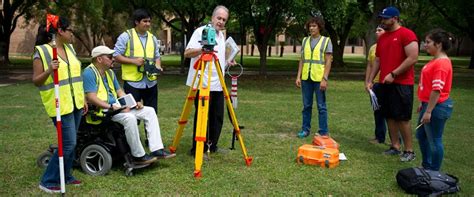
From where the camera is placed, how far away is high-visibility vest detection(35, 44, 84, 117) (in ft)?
14.1

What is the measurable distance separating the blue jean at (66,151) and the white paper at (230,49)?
216 cm

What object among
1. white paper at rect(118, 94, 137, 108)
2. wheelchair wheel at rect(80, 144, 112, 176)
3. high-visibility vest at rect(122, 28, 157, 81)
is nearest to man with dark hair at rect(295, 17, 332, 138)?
high-visibility vest at rect(122, 28, 157, 81)

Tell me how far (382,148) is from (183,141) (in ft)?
9.94

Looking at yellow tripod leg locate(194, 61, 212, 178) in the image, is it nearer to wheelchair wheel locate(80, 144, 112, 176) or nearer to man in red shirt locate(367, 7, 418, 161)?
wheelchair wheel locate(80, 144, 112, 176)

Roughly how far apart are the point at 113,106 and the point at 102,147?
490 mm

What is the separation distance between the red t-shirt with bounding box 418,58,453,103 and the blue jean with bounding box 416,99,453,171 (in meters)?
0.11

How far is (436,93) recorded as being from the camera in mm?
4750

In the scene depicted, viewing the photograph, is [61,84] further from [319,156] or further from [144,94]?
[319,156]

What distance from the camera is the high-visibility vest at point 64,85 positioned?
431 cm

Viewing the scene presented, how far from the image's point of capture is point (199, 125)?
5.35 m

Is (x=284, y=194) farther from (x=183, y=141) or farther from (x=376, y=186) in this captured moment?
(x=183, y=141)

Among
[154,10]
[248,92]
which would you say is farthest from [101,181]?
[154,10]

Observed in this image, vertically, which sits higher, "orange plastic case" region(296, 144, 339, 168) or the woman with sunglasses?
the woman with sunglasses

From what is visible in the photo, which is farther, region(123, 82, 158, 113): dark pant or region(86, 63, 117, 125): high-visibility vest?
region(123, 82, 158, 113): dark pant
